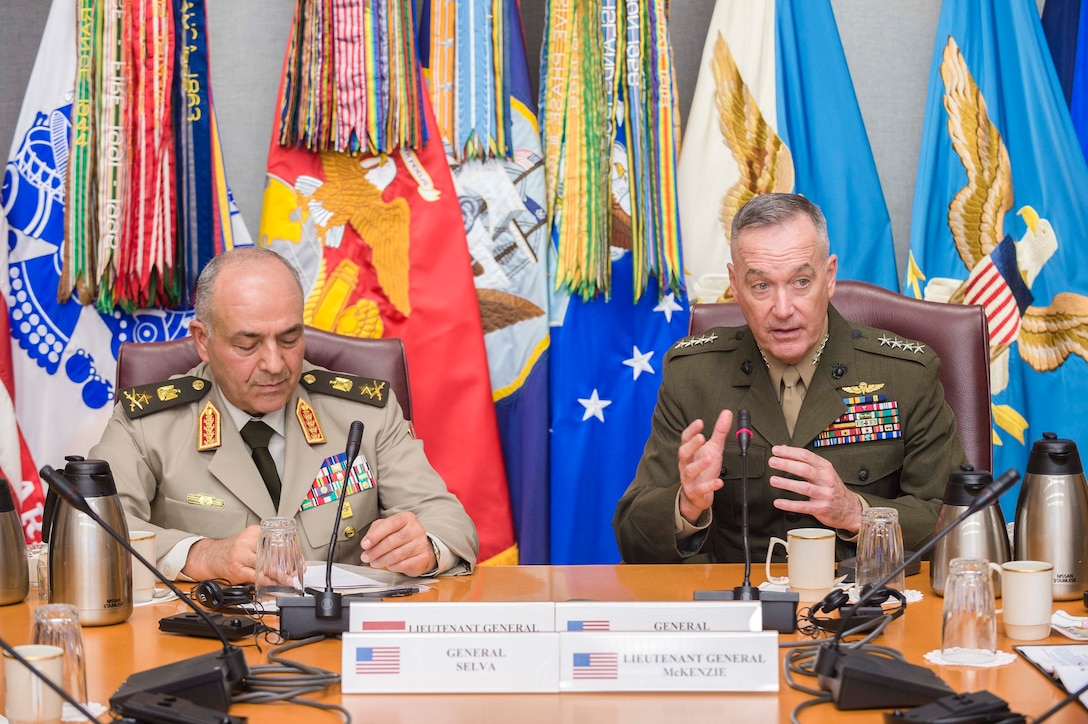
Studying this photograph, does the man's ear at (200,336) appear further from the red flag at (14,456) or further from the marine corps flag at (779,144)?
the marine corps flag at (779,144)

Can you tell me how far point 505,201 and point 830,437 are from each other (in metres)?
1.16

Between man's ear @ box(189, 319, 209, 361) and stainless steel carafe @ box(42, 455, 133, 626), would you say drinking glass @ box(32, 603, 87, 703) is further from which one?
man's ear @ box(189, 319, 209, 361)

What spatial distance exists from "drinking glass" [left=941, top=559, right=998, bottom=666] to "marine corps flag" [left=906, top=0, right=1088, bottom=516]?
66.6 inches

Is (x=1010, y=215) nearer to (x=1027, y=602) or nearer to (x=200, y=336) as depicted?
(x=1027, y=602)

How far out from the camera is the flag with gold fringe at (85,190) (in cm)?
296

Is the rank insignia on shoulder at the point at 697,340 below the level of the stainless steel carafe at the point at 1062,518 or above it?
above

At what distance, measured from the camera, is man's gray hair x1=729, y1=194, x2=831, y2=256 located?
7.86ft

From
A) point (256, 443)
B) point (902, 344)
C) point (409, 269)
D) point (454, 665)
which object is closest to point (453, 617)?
point (454, 665)

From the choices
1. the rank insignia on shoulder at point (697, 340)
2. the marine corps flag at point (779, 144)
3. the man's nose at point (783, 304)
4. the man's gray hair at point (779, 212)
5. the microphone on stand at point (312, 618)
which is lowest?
the microphone on stand at point (312, 618)

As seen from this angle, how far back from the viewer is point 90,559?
5.67 ft

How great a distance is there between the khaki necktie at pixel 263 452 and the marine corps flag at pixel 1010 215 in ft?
5.92

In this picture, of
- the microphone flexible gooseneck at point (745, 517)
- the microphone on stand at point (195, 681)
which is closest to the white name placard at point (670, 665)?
the microphone flexible gooseneck at point (745, 517)

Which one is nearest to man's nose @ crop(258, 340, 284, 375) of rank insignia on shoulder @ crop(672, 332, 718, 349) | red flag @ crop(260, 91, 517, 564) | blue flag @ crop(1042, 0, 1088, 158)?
red flag @ crop(260, 91, 517, 564)

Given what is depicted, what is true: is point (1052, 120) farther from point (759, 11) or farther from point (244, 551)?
point (244, 551)
